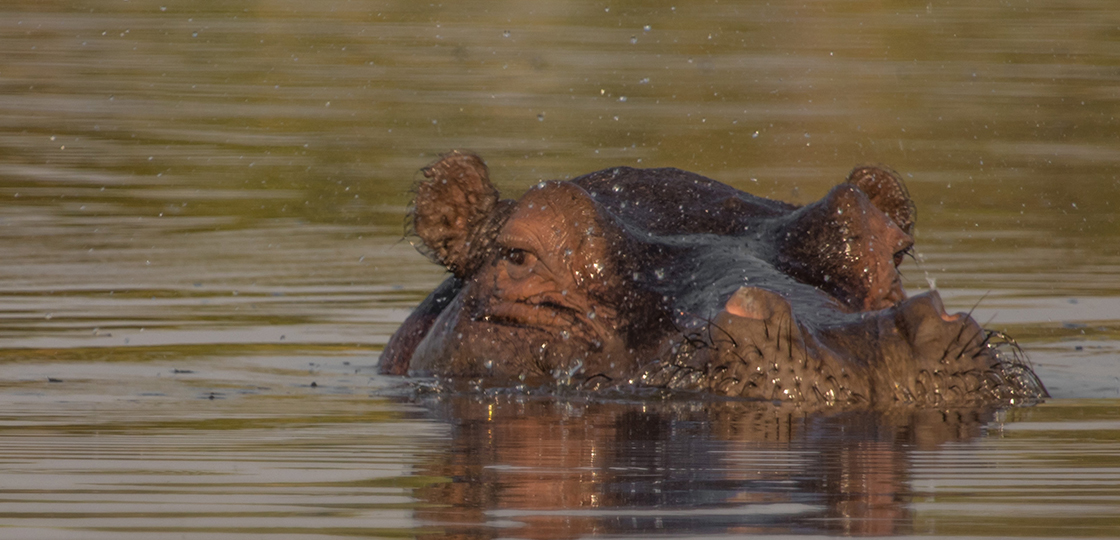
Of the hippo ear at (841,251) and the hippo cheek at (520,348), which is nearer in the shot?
the hippo cheek at (520,348)

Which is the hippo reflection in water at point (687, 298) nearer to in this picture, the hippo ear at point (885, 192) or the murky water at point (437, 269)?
the hippo ear at point (885, 192)

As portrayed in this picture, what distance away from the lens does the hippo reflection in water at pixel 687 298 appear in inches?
205

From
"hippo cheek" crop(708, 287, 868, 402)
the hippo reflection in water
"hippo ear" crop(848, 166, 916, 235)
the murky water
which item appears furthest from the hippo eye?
"hippo ear" crop(848, 166, 916, 235)

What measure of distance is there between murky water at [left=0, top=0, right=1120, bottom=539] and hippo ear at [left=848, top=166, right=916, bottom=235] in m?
0.83

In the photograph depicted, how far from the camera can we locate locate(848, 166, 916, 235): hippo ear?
7363 millimetres

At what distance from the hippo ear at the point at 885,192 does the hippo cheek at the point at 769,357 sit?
226 cm

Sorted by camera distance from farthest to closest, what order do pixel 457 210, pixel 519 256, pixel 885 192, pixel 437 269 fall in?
1. pixel 437 269
2. pixel 885 192
3. pixel 457 210
4. pixel 519 256

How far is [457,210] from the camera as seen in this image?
686 cm

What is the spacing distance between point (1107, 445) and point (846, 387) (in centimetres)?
69

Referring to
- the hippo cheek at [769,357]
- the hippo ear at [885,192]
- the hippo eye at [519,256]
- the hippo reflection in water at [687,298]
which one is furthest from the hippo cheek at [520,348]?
the hippo ear at [885,192]

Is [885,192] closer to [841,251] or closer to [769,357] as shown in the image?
[841,251]

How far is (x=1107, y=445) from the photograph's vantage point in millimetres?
4926

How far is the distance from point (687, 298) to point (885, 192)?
1.80 m

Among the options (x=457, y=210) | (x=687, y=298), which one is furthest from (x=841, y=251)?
(x=457, y=210)
